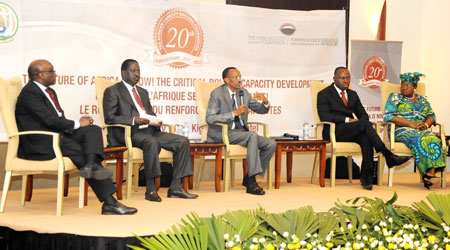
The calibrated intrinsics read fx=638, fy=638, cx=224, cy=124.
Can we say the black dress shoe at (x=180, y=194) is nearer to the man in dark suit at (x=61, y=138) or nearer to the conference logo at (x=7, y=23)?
the man in dark suit at (x=61, y=138)

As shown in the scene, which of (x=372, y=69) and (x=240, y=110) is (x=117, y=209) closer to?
(x=240, y=110)

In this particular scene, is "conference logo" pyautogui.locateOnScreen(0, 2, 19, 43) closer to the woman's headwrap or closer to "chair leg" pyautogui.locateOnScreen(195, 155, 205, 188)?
"chair leg" pyautogui.locateOnScreen(195, 155, 205, 188)

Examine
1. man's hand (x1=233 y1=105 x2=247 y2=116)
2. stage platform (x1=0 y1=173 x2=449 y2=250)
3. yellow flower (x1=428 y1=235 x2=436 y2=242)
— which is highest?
man's hand (x1=233 y1=105 x2=247 y2=116)

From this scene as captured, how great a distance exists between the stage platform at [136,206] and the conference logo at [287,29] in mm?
1753

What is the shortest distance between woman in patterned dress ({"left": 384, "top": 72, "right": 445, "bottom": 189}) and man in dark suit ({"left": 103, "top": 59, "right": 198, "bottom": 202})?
7.91ft

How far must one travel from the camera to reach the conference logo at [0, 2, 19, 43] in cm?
603

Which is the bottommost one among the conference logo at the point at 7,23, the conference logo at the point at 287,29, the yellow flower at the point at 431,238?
the yellow flower at the point at 431,238

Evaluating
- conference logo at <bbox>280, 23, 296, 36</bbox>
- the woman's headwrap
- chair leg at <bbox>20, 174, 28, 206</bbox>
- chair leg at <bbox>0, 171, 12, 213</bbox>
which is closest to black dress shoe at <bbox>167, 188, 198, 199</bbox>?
chair leg at <bbox>20, 174, 28, 206</bbox>

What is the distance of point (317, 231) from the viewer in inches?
123

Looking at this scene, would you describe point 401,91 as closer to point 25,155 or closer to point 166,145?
point 166,145

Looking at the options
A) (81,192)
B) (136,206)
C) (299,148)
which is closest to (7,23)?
(81,192)

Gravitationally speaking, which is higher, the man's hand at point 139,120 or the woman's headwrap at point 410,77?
the woman's headwrap at point 410,77

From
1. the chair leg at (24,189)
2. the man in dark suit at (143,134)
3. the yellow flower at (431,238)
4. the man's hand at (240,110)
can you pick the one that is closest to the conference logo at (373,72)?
the man's hand at (240,110)

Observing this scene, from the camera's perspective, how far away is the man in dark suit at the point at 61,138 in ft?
15.3
